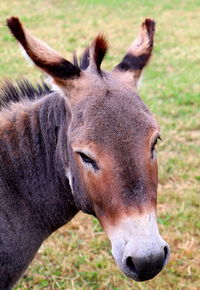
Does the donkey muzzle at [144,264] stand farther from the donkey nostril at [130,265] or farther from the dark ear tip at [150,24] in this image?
the dark ear tip at [150,24]

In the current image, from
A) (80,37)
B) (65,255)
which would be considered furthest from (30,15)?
(65,255)

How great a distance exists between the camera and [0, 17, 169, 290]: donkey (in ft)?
9.00

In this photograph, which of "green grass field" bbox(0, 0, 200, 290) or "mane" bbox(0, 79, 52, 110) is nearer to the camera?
"mane" bbox(0, 79, 52, 110)

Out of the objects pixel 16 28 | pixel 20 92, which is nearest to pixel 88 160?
pixel 16 28

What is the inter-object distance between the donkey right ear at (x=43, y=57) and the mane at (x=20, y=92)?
77cm

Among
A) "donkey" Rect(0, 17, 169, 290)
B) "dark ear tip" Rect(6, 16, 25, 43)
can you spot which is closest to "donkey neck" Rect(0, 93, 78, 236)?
"donkey" Rect(0, 17, 169, 290)

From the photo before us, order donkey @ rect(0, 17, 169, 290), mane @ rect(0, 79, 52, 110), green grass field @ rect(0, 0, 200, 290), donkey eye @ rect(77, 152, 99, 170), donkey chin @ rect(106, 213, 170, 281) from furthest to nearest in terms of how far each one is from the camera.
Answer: green grass field @ rect(0, 0, 200, 290) → mane @ rect(0, 79, 52, 110) → donkey eye @ rect(77, 152, 99, 170) → donkey @ rect(0, 17, 169, 290) → donkey chin @ rect(106, 213, 170, 281)

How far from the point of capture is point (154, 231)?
2.70 metres

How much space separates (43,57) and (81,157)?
29.8 inches

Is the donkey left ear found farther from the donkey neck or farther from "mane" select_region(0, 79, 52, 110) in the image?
"mane" select_region(0, 79, 52, 110)

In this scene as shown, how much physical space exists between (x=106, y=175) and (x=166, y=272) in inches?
107

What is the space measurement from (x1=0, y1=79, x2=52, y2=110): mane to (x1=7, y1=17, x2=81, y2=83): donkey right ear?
774 mm

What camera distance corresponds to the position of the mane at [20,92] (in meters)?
3.88

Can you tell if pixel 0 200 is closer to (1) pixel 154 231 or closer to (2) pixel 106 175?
(2) pixel 106 175
